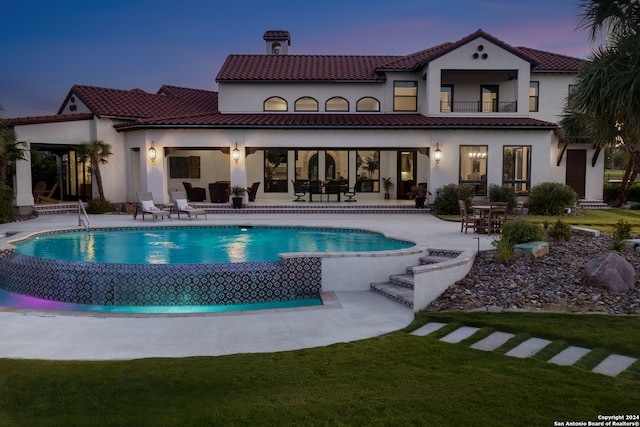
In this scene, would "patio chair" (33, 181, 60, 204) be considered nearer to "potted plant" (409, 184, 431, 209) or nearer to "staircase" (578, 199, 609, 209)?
"potted plant" (409, 184, 431, 209)

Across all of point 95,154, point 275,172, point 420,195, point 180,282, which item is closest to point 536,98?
point 420,195

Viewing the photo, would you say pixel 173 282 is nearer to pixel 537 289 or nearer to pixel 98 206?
pixel 537 289

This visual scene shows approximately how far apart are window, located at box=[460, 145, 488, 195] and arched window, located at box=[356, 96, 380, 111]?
4.80 meters

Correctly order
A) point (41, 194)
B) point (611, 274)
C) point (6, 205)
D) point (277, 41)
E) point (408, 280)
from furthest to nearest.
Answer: point (277, 41) → point (41, 194) → point (6, 205) → point (408, 280) → point (611, 274)

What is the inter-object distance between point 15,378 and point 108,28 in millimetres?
33873

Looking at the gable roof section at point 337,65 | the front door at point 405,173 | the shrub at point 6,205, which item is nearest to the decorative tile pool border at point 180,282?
the shrub at point 6,205

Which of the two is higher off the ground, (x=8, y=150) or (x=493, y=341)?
(x=8, y=150)

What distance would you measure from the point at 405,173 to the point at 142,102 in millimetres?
12976

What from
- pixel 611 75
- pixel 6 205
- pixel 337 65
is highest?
pixel 337 65

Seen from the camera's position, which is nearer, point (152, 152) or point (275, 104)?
point (152, 152)

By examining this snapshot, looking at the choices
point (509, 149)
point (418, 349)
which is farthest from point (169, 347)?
point (509, 149)

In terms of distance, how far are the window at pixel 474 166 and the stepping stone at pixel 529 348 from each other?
16366 mm

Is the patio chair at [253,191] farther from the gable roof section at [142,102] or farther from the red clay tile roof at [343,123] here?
the gable roof section at [142,102]

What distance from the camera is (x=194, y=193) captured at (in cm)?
2455
